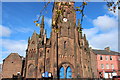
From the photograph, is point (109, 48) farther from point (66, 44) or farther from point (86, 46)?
point (66, 44)

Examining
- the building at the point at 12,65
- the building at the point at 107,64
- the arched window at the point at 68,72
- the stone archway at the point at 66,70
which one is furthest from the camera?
the building at the point at 107,64

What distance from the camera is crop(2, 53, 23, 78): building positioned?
4202 cm

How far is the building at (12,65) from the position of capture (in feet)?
138

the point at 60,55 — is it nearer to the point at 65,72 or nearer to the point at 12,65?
the point at 65,72

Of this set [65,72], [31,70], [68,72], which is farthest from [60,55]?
[31,70]

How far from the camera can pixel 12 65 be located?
43.2 m

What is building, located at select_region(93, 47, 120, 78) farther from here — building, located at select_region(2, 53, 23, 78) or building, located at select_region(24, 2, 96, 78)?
building, located at select_region(2, 53, 23, 78)

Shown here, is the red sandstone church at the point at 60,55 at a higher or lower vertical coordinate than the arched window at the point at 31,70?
higher

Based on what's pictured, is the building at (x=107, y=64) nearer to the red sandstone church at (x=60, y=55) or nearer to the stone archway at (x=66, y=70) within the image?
the red sandstone church at (x=60, y=55)

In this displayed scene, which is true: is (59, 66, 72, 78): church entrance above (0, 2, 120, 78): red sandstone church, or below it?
below

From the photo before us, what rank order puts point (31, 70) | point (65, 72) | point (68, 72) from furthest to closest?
point (31, 70) → point (68, 72) → point (65, 72)

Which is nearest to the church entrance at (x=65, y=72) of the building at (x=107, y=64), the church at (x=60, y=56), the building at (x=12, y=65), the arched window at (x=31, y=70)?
the church at (x=60, y=56)

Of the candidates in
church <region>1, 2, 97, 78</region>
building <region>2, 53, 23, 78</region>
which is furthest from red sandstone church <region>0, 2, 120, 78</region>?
building <region>2, 53, 23, 78</region>

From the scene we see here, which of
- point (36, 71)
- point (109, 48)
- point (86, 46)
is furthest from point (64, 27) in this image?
point (109, 48)
